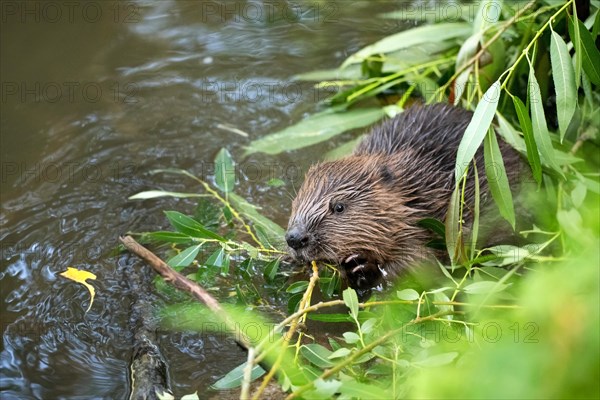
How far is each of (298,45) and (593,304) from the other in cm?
Result: 443

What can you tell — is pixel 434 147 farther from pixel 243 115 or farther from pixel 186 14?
pixel 186 14

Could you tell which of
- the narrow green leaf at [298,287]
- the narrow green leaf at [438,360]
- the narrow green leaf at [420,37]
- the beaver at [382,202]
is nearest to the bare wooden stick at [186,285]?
the narrow green leaf at [298,287]

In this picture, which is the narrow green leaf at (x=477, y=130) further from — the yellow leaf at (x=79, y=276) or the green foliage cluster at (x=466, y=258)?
the yellow leaf at (x=79, y=276)

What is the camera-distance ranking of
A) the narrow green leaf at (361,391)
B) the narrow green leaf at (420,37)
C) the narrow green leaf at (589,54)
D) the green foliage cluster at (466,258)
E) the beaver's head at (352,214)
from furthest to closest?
the narrow green leaf at (420,37), the beaver's head at (352,214), the narrow green leaf at (589,54), the narrow green leaf at (361,391), the green foliage cluster at (466,258)

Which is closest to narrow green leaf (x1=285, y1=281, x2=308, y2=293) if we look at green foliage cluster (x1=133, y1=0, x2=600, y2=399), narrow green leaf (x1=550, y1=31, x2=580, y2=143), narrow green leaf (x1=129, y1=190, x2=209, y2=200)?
green foliage cluster (x1=133, y1=0, x2=600, y2=399)

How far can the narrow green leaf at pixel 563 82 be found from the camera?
2.77 metres

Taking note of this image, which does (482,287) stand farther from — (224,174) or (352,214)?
(224,174)

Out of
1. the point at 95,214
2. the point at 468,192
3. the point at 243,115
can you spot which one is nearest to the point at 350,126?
the point at 243,115

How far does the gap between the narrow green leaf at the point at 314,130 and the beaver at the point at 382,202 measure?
70 centimetres

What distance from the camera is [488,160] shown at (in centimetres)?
278

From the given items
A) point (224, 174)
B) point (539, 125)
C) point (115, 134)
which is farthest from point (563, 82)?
point (115, 134)

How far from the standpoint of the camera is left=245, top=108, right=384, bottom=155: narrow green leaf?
411cm

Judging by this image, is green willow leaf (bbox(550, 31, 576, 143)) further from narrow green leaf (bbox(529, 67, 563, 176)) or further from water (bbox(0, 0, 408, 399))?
water (bbox(0, 0, 408, 399))

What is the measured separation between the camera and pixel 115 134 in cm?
439
